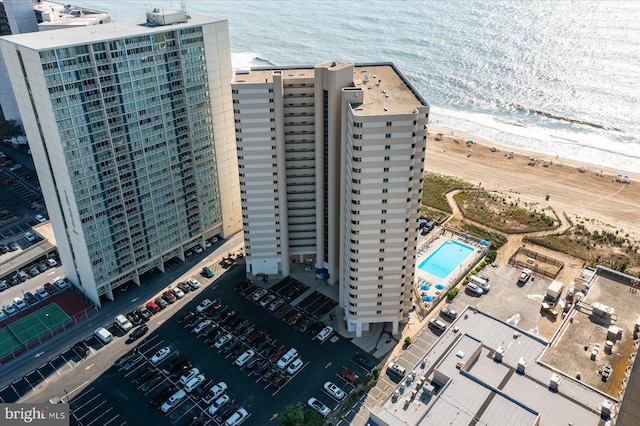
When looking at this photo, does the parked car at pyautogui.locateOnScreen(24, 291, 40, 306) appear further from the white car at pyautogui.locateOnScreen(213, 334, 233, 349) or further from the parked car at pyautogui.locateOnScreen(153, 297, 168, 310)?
the white car at pyautogui.locateOnScreen(213, 334, 233, 349)

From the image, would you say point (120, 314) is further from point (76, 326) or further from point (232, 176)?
point (232, 176)

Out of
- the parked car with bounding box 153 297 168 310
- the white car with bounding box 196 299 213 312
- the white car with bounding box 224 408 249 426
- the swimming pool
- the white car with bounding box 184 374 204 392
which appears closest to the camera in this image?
the white car with bounding box 224 408 249 426

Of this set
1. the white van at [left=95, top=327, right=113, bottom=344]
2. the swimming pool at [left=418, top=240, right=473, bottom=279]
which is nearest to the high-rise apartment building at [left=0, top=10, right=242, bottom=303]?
the white van at [left=95, top=327, right=113, bottom=344]

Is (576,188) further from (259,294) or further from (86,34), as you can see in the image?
(86,34)

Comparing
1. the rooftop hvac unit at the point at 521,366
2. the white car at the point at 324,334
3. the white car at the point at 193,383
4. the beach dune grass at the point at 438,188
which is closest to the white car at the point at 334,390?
the white car at the point at 324,334

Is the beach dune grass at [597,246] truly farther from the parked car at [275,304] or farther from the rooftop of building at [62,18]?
the rooftop of building at [62,18]

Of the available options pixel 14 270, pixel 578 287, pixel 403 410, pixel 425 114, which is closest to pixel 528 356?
pixel 403 410
